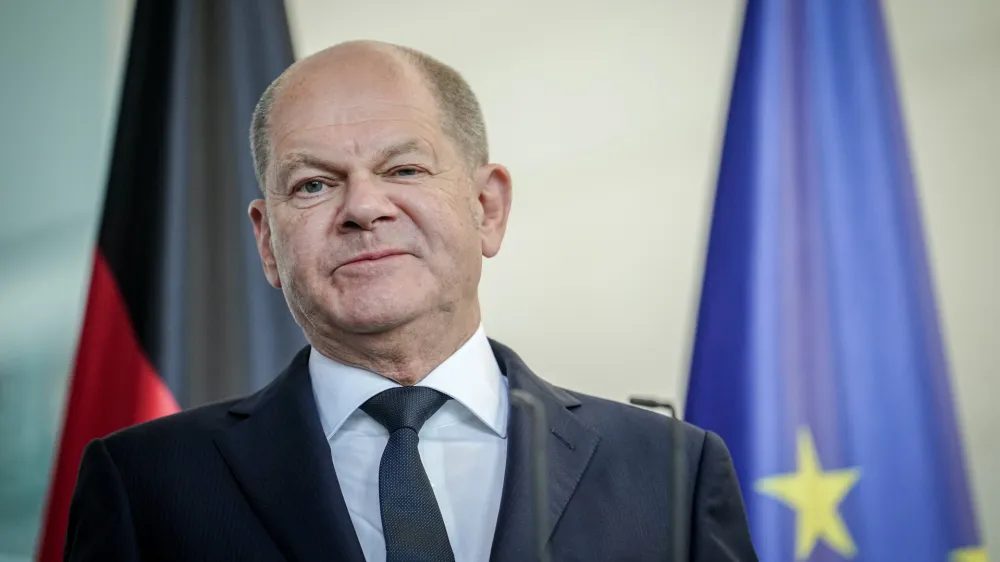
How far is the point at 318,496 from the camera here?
140cm

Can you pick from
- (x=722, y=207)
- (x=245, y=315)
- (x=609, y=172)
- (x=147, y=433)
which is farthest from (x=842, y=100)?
(x=147, y=433)

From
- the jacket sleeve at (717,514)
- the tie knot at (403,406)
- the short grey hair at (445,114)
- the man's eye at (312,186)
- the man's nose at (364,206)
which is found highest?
the short grey hair at (445,114)

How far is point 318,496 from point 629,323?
1.10 metres

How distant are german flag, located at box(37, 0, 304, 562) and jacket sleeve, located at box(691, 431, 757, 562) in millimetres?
992

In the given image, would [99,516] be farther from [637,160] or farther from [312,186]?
[637,160]

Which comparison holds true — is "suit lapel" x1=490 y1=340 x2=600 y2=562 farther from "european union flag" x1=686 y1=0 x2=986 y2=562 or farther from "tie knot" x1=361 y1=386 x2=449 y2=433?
"european union flag" x1=686 y1=0 x2=986 y2=562

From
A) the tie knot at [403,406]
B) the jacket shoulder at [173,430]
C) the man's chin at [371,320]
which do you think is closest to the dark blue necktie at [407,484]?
the tie knot at [403,406]

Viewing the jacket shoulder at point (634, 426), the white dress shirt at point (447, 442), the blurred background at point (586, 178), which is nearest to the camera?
the white dress shirt at point (447, 442)

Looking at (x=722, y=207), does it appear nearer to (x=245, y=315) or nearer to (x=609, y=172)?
(x=609, y=172)

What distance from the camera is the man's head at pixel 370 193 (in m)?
1.51

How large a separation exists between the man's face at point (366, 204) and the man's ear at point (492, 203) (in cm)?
5

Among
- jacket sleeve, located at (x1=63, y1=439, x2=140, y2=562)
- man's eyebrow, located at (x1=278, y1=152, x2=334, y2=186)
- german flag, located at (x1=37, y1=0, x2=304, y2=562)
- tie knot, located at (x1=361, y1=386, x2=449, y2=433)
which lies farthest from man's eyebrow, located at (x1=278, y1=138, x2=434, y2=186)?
german flag, located at (x1=37, y1=0, x2=304, y2=562)

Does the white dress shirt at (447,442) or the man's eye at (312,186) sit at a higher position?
the man's eye at (312,186)

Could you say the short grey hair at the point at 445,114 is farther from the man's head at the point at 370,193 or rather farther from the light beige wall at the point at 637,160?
the light beige wall at the point at 637,160
